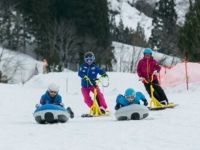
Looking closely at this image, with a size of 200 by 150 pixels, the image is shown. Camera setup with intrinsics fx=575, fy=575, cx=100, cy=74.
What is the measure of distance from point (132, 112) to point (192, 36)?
3505 cm

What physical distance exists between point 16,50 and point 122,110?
178ft

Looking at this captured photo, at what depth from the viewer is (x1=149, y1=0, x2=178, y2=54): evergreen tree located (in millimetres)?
80500

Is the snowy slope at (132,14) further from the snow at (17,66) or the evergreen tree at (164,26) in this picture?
the snow at (17,66)

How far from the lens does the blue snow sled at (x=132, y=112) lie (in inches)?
543

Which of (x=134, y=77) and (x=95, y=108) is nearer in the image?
(x=95, y=108)

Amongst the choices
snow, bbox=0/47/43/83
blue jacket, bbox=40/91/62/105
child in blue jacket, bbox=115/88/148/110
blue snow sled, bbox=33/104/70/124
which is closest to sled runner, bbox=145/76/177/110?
child in blue jacket, bbox=115/88/148/110

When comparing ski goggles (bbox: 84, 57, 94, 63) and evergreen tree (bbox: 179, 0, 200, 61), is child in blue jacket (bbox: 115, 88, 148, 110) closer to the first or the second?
ski goggles (bbox: 84, 57, 94, 63)

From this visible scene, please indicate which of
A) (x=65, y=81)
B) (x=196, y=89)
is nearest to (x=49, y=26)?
(x=65, y=81)

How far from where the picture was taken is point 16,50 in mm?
67188

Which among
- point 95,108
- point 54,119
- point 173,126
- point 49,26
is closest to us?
point 173,126

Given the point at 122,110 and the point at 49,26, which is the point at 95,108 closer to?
the point at 122,110

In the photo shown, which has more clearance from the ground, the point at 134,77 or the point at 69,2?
the point at 69,2

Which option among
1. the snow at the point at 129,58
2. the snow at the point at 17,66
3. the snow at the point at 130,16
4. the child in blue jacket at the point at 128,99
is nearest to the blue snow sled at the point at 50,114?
the child in blue jacket at the point at 128,99

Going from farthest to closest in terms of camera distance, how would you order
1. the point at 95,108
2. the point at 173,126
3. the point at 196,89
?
the point at 196,89
the point at 95,108
the point at 173,126
